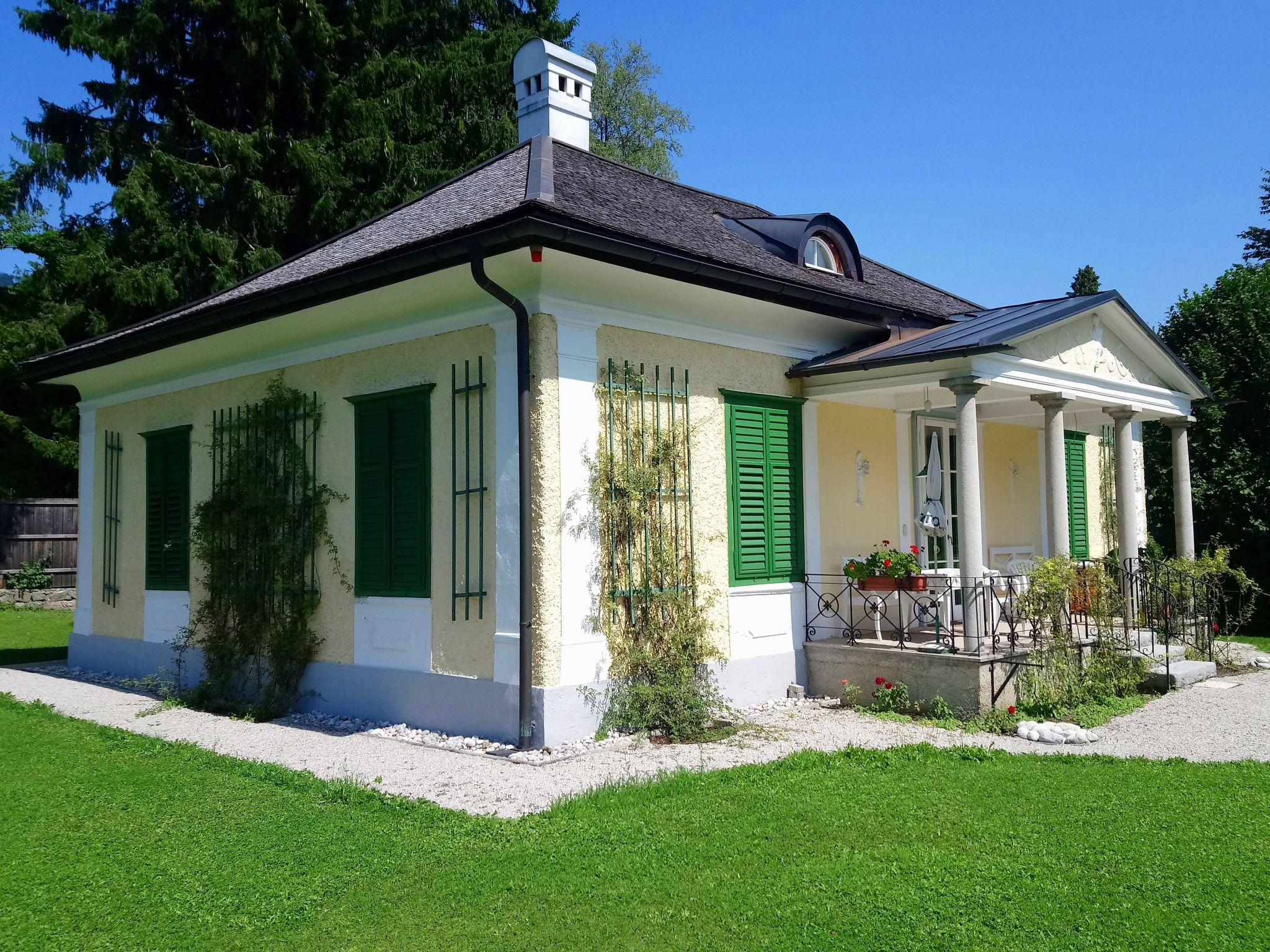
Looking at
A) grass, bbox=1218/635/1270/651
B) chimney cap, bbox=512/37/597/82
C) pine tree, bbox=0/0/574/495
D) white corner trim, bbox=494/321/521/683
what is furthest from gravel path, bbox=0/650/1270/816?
pine tree, bbox=0/0/574/495

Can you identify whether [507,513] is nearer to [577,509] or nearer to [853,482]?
[577,509]

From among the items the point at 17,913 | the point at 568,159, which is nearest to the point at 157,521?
the point at 568,159

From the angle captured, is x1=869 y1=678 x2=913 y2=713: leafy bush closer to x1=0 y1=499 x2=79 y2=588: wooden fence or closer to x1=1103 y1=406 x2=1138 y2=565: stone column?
x1=1103 y1=406 x2=1138 y2=565: stone column

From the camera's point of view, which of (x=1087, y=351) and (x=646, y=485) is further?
(x=1087, y=351)

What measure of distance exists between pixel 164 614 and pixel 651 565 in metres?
6.78

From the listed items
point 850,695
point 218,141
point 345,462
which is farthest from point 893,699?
point 218,141

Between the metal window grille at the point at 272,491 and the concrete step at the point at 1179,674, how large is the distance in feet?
27.4

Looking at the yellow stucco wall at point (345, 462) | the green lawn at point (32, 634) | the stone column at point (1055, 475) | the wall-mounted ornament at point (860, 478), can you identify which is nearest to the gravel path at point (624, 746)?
the yellow stucco wall at point (345, 462)

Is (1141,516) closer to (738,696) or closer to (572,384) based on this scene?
(738,696)

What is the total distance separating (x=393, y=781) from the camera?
6809 millimetres

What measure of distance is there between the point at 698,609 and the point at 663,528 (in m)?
0.79

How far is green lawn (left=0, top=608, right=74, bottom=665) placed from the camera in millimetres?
14633

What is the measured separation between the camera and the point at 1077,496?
14508mm

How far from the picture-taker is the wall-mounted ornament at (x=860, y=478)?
1095 centimetres
